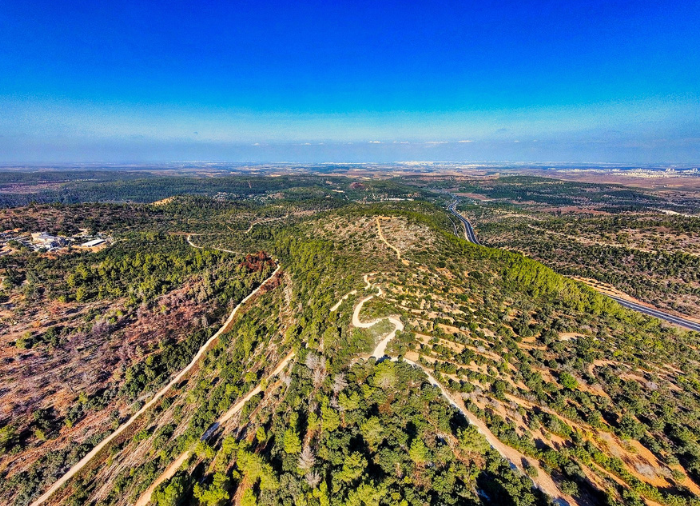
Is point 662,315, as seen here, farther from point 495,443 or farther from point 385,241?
point 495,443

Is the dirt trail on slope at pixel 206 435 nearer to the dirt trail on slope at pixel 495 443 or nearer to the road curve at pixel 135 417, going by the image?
the road curve at pixel 135 417

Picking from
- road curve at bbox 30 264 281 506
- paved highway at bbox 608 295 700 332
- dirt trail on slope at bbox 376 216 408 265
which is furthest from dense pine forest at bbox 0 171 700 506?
paved highway at bbox 608 295 700 332

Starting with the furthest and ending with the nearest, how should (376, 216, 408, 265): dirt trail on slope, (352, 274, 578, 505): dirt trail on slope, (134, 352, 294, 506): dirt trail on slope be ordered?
(376, 216, 408, 265): dirt trail on slope, (134, 352, 294, 506): dirt trail on slope, (352, 274, 578, 505): dirt trail on slope

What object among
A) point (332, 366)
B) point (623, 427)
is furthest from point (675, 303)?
point (332, 366)

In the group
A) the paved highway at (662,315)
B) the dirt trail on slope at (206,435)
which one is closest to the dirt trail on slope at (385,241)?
the dirt trail on slope at (206,435)

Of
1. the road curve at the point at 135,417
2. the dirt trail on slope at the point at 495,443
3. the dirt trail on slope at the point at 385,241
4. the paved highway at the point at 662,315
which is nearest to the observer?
the dirt trail on slope at the point at 495,443

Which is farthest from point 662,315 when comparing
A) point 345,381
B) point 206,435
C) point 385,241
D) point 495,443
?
point 206,435

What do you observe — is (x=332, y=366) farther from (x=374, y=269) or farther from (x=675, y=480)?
(x=675, y=480)

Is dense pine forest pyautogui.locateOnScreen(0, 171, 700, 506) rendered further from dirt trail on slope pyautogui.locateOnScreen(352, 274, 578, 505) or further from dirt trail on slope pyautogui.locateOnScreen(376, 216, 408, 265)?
dirt trail on slope pyautogui.locateOnScreen(376, 216, 408, 265)
